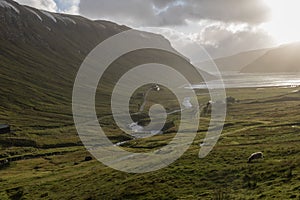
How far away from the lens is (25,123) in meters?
153

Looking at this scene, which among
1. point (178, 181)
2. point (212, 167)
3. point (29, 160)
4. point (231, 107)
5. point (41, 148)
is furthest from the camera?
point (231, 107)

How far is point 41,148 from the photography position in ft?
397

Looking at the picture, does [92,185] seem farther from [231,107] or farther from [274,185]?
[231,107]

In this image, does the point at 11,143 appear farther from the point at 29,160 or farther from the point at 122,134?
the point at 122,134

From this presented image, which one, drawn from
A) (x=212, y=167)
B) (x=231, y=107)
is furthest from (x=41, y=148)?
(x=231, y=107)

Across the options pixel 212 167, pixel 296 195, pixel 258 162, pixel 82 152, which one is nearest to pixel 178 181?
pixel 212 167

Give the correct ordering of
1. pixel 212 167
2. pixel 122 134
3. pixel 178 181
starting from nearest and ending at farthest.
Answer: pixel 178 181, pixel 212 167, pixel 122 134

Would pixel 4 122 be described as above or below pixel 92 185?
above

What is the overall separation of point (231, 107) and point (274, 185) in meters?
161

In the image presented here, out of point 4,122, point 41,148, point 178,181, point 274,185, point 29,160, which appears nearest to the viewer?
point 274,185

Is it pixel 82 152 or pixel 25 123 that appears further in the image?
pixel 25 123

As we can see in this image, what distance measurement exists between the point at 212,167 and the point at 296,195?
20119 millimetres

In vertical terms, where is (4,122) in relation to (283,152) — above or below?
above

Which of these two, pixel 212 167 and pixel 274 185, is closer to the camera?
pixel 274 185
